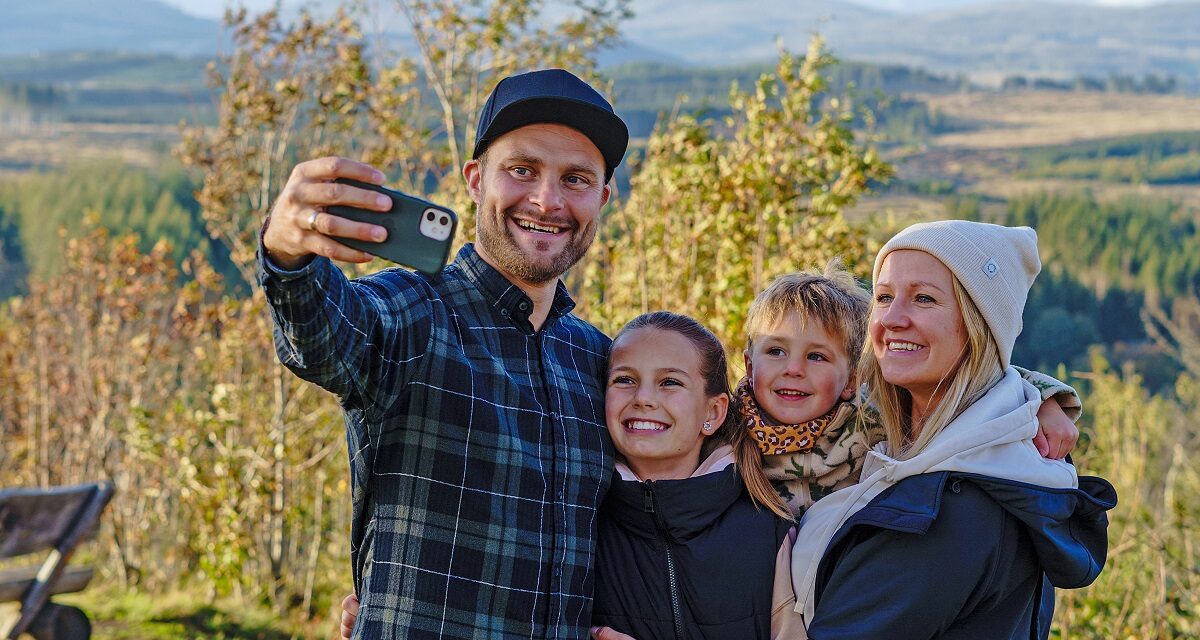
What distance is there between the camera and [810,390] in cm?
255

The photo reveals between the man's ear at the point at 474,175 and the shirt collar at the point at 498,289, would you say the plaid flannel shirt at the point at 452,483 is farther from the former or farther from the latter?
the man's ear at the point at 474,175

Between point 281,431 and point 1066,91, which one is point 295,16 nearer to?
point 281,431

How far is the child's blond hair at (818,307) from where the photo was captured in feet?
8.55

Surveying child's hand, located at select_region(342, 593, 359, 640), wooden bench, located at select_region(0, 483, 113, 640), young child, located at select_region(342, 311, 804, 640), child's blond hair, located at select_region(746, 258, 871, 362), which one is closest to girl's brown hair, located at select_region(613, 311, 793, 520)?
young child, located at select_region(342, 311, 804, 640)

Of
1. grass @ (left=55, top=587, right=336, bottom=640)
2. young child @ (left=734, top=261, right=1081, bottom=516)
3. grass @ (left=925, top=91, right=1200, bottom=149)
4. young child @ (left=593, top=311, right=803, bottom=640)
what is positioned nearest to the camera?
young child @ (left=593, top=311, right=803, bottom=640)

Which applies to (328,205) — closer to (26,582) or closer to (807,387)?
(807,387)

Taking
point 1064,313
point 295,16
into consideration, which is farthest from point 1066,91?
point 295,16

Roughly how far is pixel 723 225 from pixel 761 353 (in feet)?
9.12

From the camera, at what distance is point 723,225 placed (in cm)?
536

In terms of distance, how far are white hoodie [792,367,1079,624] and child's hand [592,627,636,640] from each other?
368 mm

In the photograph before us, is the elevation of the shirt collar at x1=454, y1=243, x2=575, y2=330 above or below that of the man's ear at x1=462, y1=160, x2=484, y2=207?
below

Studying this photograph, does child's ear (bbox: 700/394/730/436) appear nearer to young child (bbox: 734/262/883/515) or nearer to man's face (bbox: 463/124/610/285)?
young child (bbox: 734/262/883/515)

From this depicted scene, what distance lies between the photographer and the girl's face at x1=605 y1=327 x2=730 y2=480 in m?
2.43

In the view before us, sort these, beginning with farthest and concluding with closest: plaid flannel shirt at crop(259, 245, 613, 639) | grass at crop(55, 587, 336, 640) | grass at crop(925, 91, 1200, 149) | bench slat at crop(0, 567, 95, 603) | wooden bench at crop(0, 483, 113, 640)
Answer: grass at crop(925, 91, 1200, 149) < grass at crop(55, 587, 336, 640) < bench slat at crop(0, 567, 95, 603) < wooden bench at crop(0, 483, 113, 640) < plaid flannel shirt at crop(259, 245, 613, 639)
